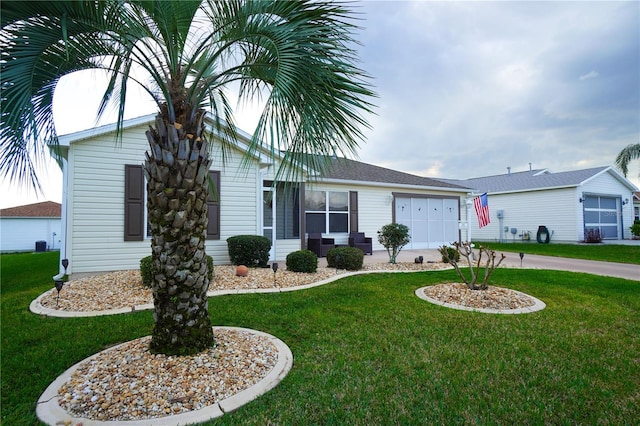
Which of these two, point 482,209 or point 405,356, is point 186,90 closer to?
point 405,356

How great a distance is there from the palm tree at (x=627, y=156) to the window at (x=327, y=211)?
1868cm

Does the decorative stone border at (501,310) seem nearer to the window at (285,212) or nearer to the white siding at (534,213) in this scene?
the window at (285,212)

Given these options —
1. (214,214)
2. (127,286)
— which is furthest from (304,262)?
(127,286)

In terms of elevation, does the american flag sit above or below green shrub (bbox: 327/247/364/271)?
above

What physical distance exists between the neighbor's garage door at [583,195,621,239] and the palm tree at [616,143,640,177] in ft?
7.13

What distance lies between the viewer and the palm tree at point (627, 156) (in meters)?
18.8

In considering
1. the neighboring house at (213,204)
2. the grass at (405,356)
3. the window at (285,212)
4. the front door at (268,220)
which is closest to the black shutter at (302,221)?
the neighboring house at (213,204)

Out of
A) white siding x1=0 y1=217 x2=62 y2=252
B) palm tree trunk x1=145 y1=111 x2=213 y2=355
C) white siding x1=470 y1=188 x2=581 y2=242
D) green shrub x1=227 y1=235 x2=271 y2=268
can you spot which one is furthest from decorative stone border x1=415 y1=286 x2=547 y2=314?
white siding x1=0 y1=217 x2=62 y2=252

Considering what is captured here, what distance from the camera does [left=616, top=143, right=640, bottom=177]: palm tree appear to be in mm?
18781

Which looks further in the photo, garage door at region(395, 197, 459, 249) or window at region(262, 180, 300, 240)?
garage door at region(395, 197, 459, 249)

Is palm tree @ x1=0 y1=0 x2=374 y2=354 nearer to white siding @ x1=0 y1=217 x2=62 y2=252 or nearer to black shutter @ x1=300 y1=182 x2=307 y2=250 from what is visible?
black shutter @ x1=300 y1=182 x2=307 y2=250

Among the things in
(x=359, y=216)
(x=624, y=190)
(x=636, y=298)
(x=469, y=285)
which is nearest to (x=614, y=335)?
(x=469, y=285)

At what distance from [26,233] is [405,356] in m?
33.3

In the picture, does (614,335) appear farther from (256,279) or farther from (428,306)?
(256,279)
